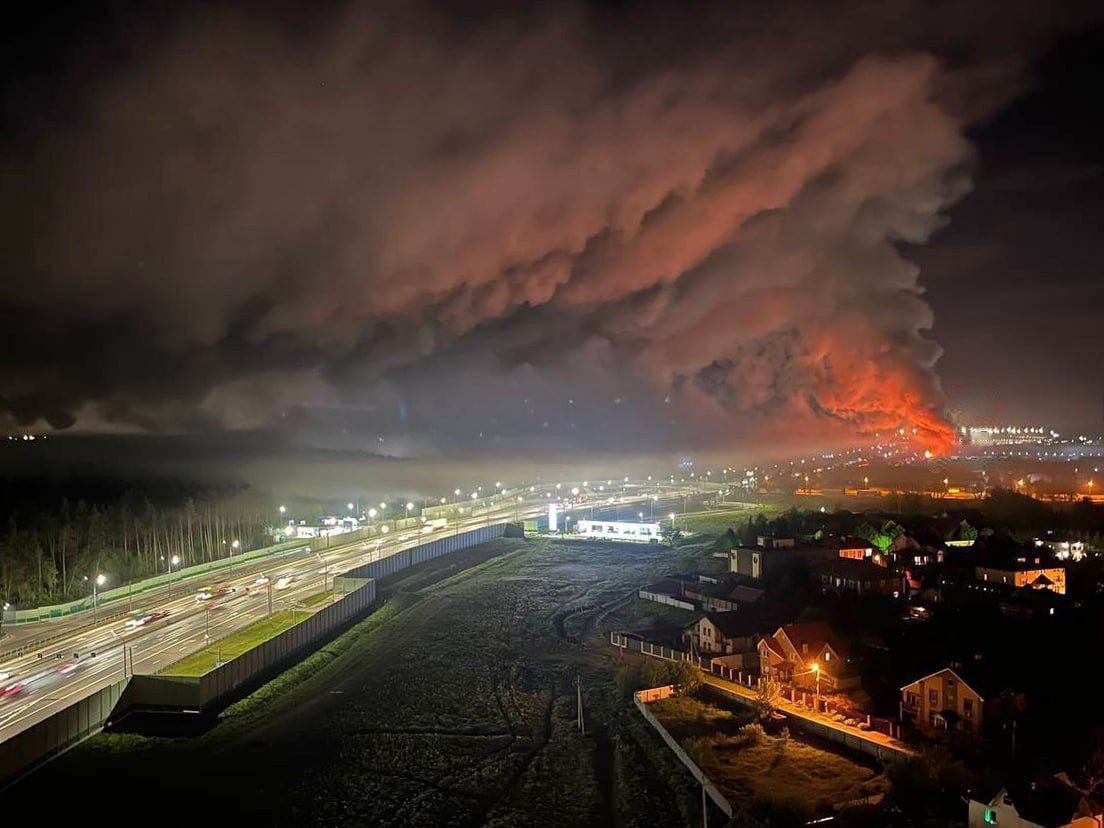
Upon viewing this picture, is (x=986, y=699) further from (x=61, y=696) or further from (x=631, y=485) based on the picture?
(x=631, y=485)

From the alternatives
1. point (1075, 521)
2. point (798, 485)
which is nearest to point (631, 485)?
point (798, 485)

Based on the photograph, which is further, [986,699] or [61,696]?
[61,696]

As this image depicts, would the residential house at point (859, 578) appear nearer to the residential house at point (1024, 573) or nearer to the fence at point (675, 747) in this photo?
the residential house at point (1024, 573)

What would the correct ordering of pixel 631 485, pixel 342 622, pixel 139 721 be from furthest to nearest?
pixel 631 485 < pixel 342 622 < pixel 139 721

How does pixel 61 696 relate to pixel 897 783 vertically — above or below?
above

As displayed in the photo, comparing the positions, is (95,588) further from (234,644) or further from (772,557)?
(772,557)

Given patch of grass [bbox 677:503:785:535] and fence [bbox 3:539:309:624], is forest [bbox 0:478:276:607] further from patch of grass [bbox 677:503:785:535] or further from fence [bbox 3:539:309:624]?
patch of grass [bbox 677:503:785:535]

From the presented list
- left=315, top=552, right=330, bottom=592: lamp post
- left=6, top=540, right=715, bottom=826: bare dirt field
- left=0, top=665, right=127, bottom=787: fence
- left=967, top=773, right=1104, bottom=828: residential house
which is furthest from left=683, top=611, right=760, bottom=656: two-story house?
left=315, top=552, right=330, bottom=592: lamp post
